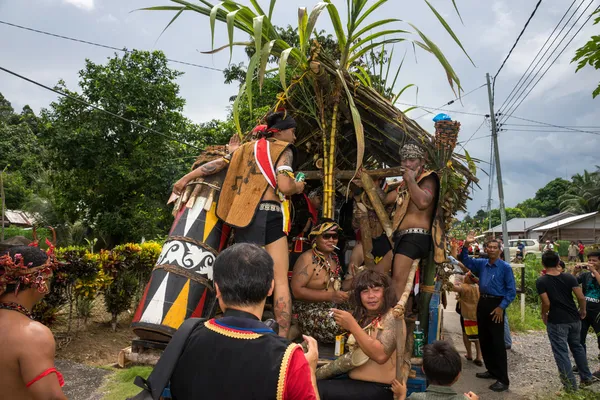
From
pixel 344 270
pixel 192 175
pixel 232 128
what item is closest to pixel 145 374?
pixel 344 270

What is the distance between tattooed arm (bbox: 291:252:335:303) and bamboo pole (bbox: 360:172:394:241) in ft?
3.23

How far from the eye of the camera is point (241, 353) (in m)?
1.49

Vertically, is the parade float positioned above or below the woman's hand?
above

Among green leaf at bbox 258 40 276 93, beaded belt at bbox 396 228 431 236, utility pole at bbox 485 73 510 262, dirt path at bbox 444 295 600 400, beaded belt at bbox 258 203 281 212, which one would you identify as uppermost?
utility pole at bbox 485 73 510 262

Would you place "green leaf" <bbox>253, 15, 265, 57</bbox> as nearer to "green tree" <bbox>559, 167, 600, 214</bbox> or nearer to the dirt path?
the dirt path

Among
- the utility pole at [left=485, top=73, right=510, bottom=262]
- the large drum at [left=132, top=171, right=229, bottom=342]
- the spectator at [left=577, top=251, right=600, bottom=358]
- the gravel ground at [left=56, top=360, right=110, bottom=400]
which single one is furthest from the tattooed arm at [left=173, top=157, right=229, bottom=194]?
the utility pole at [left=485, top=73, right=510, bottom=262]

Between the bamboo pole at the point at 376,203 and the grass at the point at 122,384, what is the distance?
346 cm

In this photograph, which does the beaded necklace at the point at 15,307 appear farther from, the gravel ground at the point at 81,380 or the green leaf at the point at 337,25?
the gravel ground at the point at 81,380

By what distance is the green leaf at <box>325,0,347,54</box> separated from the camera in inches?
155

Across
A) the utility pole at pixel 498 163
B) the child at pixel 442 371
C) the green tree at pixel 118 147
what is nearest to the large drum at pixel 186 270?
the child at pixel 442 371

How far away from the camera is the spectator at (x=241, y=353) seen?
145 cm

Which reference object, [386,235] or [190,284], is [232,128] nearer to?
[386,235]

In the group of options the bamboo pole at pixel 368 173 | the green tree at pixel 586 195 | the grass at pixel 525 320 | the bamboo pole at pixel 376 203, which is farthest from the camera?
the green tree at pixel 586 195

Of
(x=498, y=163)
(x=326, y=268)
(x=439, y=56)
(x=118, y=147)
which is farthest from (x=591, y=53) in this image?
(x=118, y=147)
